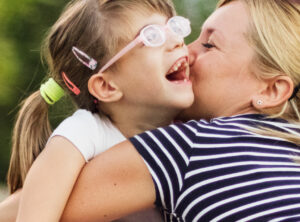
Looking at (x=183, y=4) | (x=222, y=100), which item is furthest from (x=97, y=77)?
(x=183, y=4)

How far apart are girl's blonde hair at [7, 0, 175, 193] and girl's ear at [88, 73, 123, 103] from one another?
43 mm

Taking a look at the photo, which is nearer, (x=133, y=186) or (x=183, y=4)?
(x=133, y=186)

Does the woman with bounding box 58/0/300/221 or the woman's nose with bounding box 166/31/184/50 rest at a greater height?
the woman's nose with bounding box 166/31/184/50

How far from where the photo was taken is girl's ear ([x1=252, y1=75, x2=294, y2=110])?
2.00 meters

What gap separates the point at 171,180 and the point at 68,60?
0.89 metres

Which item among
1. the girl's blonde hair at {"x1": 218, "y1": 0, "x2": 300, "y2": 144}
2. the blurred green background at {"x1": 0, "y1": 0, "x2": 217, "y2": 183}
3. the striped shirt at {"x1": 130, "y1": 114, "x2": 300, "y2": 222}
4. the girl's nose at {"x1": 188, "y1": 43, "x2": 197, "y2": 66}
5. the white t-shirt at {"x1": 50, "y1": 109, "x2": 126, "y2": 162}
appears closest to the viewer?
the striped shirt at {"x1": 130, "y1": 114, "x2": 300, "y2": 222}

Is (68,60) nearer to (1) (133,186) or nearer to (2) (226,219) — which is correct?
(1) (133,186)

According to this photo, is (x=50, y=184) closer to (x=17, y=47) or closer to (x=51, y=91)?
(x=51, y=91)

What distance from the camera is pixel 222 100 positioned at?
2115mm

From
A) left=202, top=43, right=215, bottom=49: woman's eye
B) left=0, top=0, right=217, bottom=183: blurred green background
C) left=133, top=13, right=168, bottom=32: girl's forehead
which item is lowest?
left=0, top=0, right=217, bottom=183: blurred green background

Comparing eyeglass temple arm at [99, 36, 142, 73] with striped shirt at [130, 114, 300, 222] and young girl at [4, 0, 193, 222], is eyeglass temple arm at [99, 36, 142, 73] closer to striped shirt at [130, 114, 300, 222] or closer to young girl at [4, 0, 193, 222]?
young girl at [4, 0, 193, 222]

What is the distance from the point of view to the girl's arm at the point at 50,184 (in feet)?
5.74

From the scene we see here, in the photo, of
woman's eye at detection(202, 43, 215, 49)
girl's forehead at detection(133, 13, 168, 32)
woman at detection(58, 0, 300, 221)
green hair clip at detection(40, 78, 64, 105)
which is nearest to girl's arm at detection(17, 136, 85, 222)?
woman at detection(58, 0, 300, 221)

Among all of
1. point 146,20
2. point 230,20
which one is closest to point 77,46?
point 146,20
